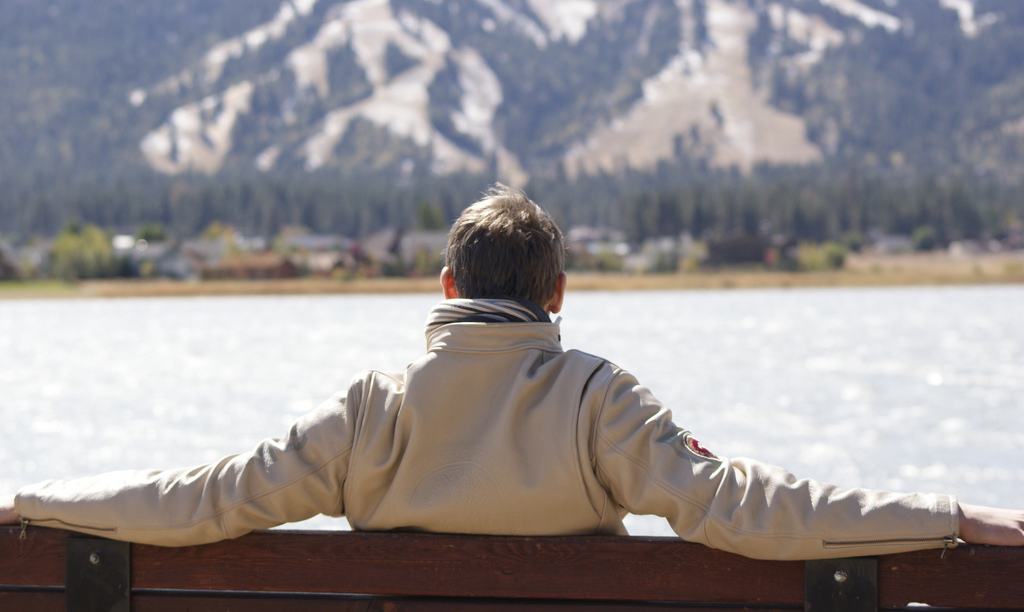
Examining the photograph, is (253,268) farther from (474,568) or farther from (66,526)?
(474,568)

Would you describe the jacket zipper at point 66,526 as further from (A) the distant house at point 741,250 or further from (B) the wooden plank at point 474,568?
(A) the distant house at point 741,250

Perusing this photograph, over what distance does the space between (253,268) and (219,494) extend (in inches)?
4217

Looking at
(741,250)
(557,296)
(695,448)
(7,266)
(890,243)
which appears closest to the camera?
(695,448)

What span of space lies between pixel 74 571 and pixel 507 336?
1.10m

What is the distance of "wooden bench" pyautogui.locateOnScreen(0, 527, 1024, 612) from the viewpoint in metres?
2.35

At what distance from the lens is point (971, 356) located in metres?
32.2

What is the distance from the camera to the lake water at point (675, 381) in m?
16.1

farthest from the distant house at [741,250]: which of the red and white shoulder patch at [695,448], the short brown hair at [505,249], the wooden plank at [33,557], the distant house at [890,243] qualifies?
the wooden plank at [33,557]

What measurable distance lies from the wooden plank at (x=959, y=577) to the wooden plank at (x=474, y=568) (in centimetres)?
19

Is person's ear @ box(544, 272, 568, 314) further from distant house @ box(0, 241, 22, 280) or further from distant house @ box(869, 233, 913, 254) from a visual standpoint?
distant house @ box(869, 233, 913, 254)

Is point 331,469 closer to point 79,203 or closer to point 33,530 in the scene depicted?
point 33,530

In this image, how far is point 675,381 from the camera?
26.2 m

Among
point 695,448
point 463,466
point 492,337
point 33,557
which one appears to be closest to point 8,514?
point 33,557

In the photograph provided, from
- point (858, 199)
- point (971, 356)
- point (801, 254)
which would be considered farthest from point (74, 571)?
point (858, 199)
